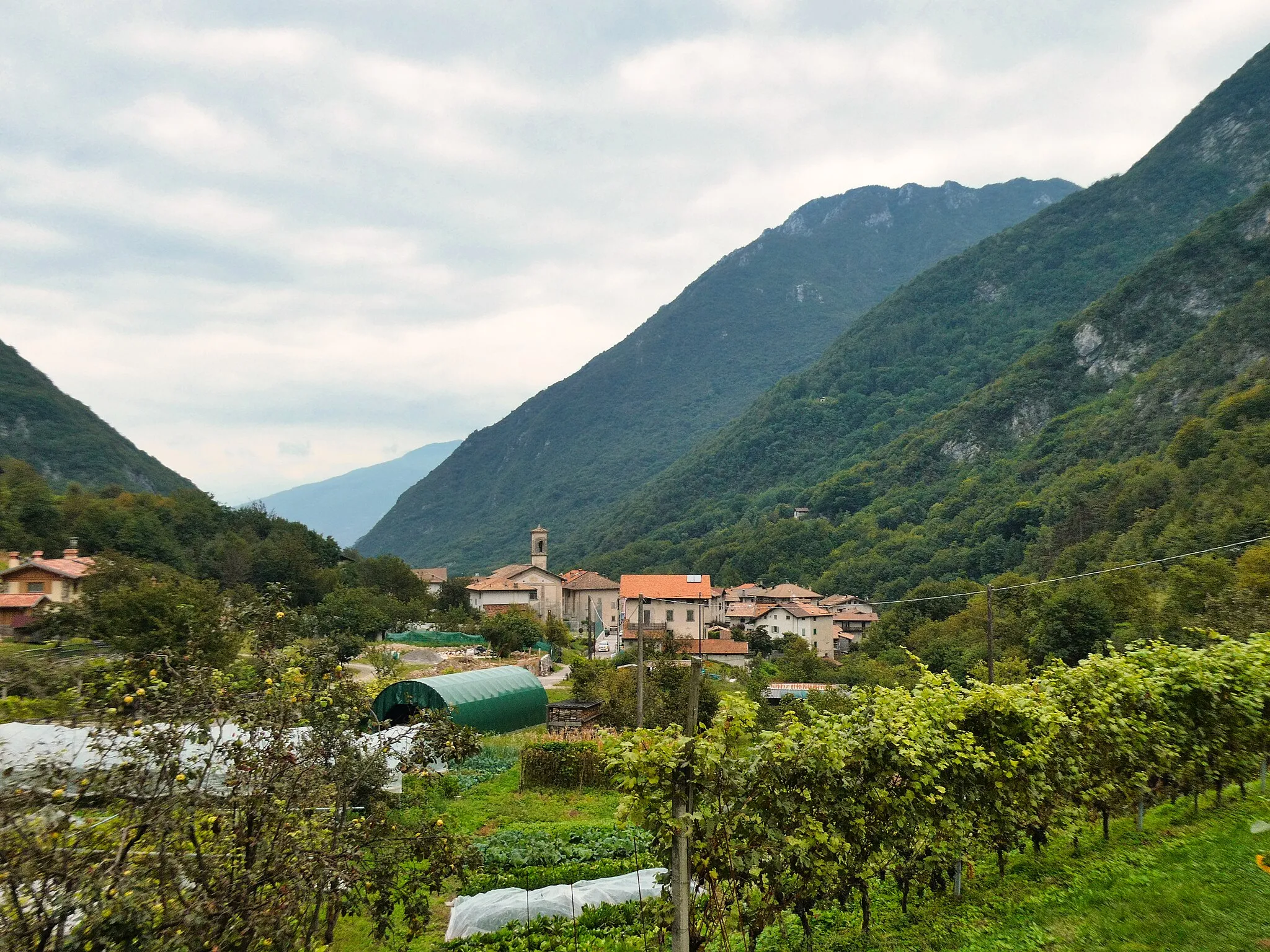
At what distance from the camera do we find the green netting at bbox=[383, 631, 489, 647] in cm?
5228

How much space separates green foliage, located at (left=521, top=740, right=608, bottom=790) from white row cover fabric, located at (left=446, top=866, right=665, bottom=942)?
8191mm

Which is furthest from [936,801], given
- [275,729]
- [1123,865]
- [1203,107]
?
[1203,107]

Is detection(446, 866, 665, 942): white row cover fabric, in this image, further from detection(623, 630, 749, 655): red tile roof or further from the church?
the church

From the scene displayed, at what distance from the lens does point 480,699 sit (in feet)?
85.5

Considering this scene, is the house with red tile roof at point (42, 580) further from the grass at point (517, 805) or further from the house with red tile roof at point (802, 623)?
the house with red tile roof at point (802, 623)

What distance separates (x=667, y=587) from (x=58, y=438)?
8136 centimetres

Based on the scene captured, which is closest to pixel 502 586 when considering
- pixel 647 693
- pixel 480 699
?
pixel 480 699

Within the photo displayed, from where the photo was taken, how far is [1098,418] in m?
105

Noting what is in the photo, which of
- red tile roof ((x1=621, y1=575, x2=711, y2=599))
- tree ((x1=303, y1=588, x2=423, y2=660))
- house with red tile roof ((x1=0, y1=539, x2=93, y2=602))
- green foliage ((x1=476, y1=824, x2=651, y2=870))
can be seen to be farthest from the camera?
red tile roof ((x1=621, y1=575, x2=711, y2=599))

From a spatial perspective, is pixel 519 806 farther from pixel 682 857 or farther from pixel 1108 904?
pixel 1108 904

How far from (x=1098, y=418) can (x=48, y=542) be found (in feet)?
392

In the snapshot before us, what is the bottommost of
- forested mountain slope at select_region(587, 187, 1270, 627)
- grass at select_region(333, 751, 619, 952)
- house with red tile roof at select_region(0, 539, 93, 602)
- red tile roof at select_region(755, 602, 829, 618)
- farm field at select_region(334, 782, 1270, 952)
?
red tile roof at select_region(755, 602, 829, 618)

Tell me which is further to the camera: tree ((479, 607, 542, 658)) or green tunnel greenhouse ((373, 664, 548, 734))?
tree ((479, 607, 542, 658))

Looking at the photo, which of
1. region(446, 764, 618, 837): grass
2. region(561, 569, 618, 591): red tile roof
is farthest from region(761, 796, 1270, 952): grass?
region(561, 569, 618, 591): red tile roof
